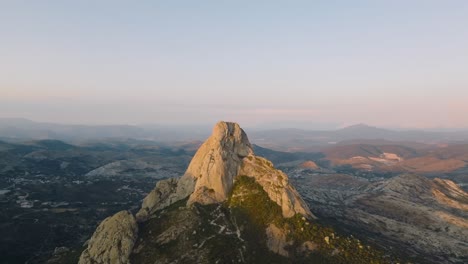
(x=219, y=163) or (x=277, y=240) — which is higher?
(x=219, y=163)

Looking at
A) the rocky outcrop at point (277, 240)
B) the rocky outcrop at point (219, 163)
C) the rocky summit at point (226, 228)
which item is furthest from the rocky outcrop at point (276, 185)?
the rocky outcrop at point (277, 240)

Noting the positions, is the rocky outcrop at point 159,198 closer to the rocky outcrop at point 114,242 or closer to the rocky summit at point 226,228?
the rocky summit at point 226,228

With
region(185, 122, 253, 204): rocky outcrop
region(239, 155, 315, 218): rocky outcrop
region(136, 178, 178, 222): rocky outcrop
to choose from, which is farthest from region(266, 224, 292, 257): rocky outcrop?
region(136, 178, 178, 222): rocky outcrop

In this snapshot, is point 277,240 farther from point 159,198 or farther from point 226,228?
point 159,198

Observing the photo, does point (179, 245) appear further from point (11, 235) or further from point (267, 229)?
point (11, 235)

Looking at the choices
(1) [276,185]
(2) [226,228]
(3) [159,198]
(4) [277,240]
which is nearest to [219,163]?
(1) [276,185]

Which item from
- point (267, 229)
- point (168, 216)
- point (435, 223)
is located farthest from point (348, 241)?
Answer: point (435, 223)

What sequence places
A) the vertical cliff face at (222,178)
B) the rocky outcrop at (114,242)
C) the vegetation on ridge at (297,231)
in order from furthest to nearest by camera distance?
the vertical cliff face at (222,178) < the rocky outcrop at (114,242) < the vegetation on ridge at (297,231)

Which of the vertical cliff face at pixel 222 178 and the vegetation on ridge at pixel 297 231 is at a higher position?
the vertical cliff face at pixel 222 178
